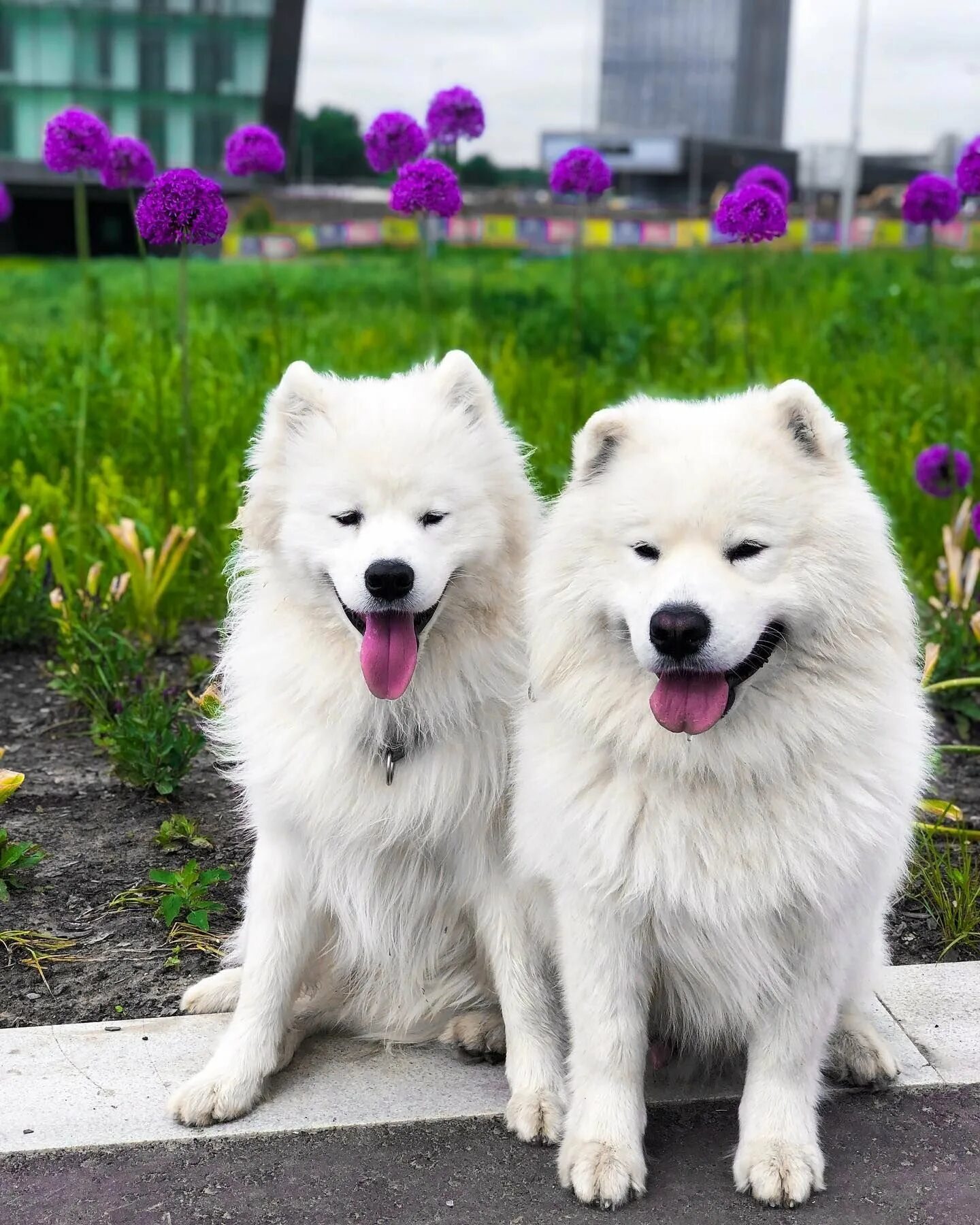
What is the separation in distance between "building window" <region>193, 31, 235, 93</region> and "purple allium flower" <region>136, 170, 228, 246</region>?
30752 millimetres

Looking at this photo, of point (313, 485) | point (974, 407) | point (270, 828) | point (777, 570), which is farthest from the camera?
point (974, 407)

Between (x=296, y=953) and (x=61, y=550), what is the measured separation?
2.87 meters

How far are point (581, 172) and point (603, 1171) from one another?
3.45m

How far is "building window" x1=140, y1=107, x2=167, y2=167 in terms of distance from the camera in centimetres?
3209

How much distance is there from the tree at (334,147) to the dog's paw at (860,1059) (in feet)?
192

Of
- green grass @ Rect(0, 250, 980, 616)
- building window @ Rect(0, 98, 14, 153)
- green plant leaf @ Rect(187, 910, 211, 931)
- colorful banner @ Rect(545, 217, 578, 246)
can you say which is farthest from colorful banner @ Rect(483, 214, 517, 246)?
green plant leaf @ Rect(187, 910, 211, 931)

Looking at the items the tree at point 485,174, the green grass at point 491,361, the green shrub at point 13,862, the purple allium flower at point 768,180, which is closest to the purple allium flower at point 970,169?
the purple allium flower at point 768,180

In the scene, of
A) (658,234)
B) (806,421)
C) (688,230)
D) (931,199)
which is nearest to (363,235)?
(658,234)

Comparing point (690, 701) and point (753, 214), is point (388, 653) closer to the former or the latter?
point (690, 701)

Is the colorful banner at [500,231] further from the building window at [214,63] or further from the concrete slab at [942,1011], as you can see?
the concrete slab at [942,1011]

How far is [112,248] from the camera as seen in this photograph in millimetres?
29703

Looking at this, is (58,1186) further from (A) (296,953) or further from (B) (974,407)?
(B) (974,407)

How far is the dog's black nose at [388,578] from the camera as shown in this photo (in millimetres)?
2545

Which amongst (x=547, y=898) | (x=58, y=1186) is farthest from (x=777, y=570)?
(x=58, y=1186)
